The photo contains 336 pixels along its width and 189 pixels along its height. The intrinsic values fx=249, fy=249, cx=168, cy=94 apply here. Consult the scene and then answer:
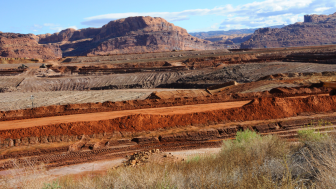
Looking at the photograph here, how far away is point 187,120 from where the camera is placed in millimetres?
15914

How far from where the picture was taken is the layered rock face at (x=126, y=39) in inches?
5768

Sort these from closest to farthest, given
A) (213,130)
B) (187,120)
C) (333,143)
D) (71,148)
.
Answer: (333,143) < (71,148) < (213,130) < (187,120)

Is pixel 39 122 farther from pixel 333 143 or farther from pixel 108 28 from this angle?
pixel 108 28

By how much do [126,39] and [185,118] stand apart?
14015 centimetres

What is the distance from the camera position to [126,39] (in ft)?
490

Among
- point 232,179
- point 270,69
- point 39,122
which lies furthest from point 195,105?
point 270,69

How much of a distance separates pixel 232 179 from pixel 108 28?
18205 cm

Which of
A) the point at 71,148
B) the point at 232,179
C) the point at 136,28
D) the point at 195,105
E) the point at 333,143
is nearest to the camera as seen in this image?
the point at 232,179

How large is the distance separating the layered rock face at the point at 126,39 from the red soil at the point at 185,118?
128 meters

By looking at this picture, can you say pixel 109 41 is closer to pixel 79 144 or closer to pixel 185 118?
pixel 185 118

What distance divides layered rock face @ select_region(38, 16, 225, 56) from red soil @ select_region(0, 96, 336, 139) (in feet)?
421

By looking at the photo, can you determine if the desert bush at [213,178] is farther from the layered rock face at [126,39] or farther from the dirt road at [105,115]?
the layered rock face at [126,39]

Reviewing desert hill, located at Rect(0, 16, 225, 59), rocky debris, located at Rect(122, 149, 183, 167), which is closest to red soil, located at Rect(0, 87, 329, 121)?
rocky debris, located at Rect(122, 149, 183, 167)

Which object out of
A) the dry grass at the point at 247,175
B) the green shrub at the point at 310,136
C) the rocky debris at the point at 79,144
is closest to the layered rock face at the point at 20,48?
the rocky debris at the point at 79,144
